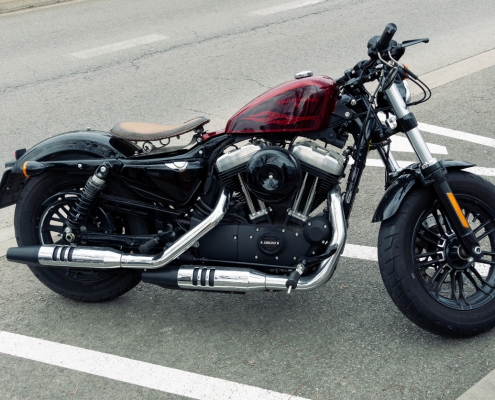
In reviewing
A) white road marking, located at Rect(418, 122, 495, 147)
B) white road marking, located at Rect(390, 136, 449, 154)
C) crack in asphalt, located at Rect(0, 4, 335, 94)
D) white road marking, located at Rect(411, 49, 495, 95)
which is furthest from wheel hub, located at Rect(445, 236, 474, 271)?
crack in asphalt, located at Rect(0, 4, 335, 94)

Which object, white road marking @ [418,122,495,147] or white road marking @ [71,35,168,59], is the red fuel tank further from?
white road marking @ [71,35,168,59]

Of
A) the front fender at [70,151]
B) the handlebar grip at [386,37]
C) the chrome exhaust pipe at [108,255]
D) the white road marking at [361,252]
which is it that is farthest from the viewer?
the white road marking at [361,252]

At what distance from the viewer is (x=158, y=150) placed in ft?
13.6

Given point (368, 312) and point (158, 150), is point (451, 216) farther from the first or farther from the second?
point (158, 150)

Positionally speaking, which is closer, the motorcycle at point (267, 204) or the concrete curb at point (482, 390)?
the concrete curb at point (482, 390)

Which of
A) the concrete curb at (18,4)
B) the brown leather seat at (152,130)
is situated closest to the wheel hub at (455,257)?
the brown leather seat at (152,130)

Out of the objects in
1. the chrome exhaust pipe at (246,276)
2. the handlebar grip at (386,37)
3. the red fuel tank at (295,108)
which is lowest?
the chrome exhaust pipe at (246,276)

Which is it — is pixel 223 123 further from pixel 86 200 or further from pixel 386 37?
pixel 386 37

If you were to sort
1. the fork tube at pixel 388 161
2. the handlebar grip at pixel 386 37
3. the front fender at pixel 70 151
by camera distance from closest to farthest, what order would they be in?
the handlebar grip at pixel 386 37
the fork tube at pixel 388 161
the front fender at pixel 70 151

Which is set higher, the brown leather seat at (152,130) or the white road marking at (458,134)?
the brown leather seat at (152,130)

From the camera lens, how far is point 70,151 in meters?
4.20

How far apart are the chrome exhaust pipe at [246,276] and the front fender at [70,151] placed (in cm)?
76

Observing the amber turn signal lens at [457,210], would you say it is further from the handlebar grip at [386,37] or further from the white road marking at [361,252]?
the white road marking at [361,252]

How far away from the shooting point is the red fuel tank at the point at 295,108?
367cm
